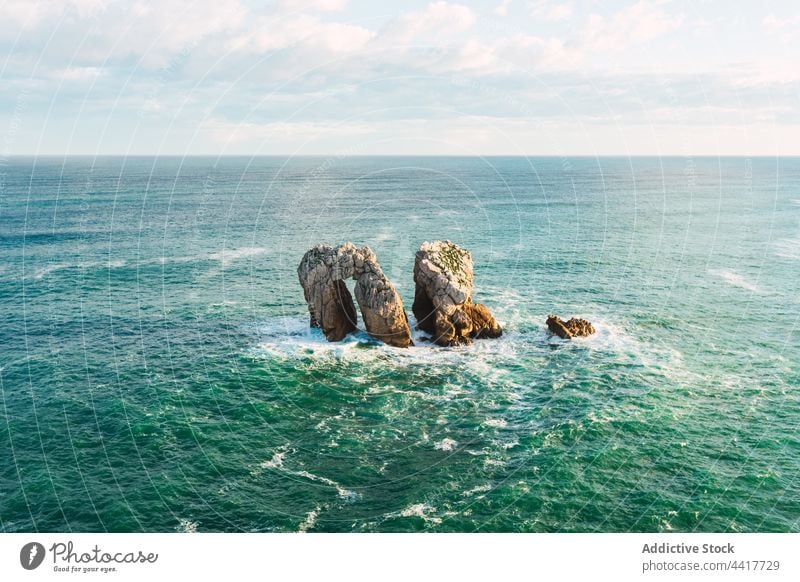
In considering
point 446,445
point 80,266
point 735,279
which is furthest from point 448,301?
point 80,266

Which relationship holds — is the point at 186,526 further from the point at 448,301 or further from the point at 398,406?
the point at 448,301

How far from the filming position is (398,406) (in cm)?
5697

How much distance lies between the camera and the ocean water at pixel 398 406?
43.6 metres

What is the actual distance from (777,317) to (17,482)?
8886 centimetres

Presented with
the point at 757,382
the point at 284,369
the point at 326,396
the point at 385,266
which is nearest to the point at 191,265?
the point at 385,266

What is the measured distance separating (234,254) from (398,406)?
246ft

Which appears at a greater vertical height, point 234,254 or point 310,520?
point 234,254

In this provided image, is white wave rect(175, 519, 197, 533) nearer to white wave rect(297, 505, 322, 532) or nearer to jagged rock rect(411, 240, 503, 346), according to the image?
white wave rect(297, 505, 322, 532)

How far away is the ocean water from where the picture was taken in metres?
43.6

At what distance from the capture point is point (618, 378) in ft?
205

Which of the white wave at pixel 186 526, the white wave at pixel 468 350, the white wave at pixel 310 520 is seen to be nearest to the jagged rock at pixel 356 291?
the white wave at pixel 468 350

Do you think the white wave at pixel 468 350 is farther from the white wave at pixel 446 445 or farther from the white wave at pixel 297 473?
the white wave at pixel 297 473

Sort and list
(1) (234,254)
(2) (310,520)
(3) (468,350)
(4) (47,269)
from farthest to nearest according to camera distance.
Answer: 1. (1) (234,254)
2. (4) (47,269)
3. (3) (468,350)
4. (2) (310,520)
